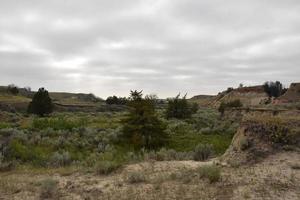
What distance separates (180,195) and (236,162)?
9.60 ft

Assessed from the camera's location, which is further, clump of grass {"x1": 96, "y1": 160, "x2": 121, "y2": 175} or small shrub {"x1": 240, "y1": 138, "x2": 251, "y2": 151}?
small shrub {"x1": 240, "y1": 138, "x2": 251, "y2": 151}

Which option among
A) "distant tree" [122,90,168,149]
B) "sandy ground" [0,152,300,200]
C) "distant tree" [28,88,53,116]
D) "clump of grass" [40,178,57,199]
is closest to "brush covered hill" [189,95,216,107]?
"distant tree" [28,88,53,116]

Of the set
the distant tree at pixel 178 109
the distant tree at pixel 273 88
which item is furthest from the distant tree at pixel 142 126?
the distant tree at pixel 273 88

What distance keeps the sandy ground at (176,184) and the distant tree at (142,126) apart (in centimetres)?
1086

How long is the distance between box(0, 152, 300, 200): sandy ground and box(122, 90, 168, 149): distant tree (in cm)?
1086

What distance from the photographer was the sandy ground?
8.84 meters

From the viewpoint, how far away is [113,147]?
70.1ft

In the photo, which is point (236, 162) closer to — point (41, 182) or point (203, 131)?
point (41, 182)

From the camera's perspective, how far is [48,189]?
966cm

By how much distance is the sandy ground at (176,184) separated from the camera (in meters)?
8.84

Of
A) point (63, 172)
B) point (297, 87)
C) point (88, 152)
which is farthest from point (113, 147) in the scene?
point (297, 87)

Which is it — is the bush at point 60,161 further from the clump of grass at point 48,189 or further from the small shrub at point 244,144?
the small shrub at point 244,144

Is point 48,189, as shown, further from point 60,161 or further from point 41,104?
point 41,104

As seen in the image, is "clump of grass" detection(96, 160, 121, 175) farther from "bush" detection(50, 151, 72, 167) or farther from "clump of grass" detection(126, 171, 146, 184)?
"bush" detection(50, 151, 72, 167)
